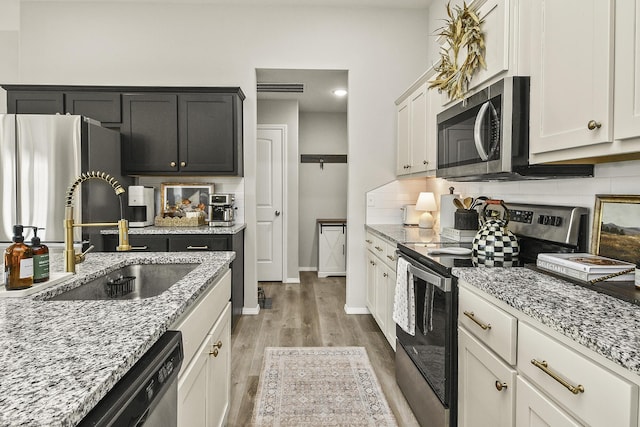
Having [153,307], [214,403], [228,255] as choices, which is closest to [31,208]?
[228,255]

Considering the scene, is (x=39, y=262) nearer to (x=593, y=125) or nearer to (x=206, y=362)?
(x=206, y=362)

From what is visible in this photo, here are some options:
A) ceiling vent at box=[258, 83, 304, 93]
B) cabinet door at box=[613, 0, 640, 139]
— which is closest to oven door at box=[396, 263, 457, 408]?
cabinet door at box=[613, 0, 640, 139]

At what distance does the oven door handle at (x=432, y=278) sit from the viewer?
69.4 inches

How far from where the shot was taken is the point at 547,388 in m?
1.12

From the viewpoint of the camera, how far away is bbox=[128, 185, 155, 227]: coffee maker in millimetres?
3543

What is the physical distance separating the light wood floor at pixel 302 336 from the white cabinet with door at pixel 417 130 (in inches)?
56.4

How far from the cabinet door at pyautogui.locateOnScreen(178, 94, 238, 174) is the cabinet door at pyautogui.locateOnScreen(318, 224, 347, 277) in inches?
93.8

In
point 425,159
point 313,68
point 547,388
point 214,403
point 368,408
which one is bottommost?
point 368,408

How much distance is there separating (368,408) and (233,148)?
2.44m

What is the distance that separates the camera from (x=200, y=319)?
56.8 inches

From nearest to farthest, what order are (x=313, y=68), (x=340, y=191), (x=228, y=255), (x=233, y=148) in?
(x=228, y=255) → (x=233, y=148) → (x=313, y=68) → (x=340, y=191)

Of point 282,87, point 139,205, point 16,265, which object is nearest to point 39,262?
point 16,265

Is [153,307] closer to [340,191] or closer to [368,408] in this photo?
[368,408]

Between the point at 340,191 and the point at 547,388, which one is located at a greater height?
the point at 340,191
